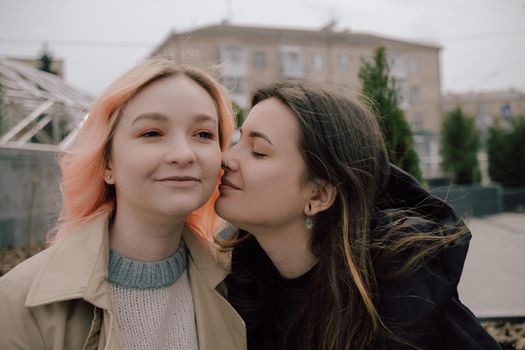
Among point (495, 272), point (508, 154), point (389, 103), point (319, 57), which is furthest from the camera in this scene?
point (319, 57)

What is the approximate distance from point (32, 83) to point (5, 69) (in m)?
0.73

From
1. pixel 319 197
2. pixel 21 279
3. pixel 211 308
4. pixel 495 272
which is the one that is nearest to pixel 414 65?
pixel 495 272

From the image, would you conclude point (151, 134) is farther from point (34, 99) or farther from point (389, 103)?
point (34, 99)

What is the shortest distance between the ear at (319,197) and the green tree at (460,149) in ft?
51.4

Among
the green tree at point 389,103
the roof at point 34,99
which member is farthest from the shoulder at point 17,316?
the roof at point 34,99

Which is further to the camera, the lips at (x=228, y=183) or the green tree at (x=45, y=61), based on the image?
the green tree at (x=45, y=61)

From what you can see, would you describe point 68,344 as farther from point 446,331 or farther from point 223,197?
point 446,331

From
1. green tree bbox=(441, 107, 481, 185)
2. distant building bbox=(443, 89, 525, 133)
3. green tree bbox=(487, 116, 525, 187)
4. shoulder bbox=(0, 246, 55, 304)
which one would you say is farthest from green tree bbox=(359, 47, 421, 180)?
distant building bbox=(443, 89, 525, 133)

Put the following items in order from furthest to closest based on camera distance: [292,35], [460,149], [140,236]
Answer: [292,35]
[460,149]
[140,236]

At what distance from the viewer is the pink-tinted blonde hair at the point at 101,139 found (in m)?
1.70

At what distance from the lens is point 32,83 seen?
12.1m

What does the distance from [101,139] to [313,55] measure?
39902 mm

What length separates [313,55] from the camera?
39719 mm

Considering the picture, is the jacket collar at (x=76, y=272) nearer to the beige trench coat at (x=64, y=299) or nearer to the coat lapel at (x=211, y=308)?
the beige trench coat at (x=64, y=299)
